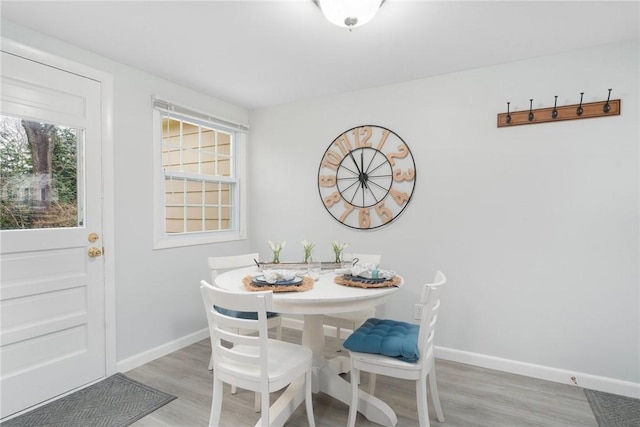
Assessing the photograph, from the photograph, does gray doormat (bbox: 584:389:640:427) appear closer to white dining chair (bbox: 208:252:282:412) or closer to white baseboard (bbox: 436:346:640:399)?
white baseboard (bbox: 436:346:640:399)

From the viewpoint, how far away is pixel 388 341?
6.08 ft

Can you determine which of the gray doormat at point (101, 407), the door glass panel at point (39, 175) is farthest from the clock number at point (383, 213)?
the door glass panel at point (39, 175)

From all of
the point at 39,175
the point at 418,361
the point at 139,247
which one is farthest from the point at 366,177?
the point at 39,175

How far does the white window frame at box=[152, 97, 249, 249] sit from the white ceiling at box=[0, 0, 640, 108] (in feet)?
1.06

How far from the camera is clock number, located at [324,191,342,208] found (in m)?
3.36

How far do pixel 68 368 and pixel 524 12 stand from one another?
3665 millimetres

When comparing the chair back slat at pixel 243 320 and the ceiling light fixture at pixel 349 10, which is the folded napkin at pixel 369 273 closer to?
the chair back slat at pixel 243 320

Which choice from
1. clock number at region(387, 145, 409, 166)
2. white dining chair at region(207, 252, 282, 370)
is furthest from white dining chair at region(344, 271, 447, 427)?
clock number at region(387, 145, 409, 166)

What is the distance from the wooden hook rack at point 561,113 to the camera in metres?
2.33

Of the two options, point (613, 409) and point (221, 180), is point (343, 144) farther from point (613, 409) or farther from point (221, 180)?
point (613, 409)

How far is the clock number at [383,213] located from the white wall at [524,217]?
0.28 feet

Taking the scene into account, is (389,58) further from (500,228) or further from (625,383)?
(625,383)

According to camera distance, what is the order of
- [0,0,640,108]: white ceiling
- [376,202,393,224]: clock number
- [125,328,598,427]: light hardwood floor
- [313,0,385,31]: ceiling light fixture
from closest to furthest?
[313,0,385,31]: ceiling light fixture < [0,0,640,108]: white ceiling < [125,328,598,427]: light hardwood floor < [376,202,393,224]: clock number

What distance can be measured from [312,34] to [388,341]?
193cm
